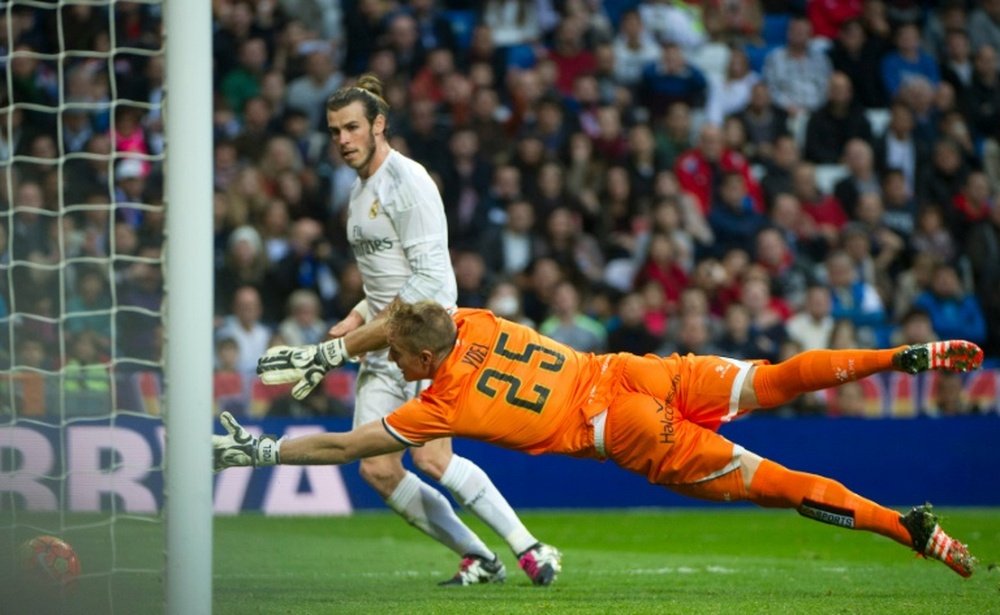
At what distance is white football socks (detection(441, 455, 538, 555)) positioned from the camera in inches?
312

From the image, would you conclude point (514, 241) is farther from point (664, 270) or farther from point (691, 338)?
point (691, 338)

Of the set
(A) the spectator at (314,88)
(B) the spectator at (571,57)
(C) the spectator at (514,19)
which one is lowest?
(A) the spectator at (314,88)

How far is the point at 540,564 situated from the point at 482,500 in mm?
439

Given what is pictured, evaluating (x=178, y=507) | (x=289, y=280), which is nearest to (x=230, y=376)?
(x=289, y=280)

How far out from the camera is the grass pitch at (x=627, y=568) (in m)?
7.00

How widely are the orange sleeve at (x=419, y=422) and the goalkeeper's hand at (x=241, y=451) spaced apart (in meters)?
0.51

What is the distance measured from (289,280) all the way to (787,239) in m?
4.82

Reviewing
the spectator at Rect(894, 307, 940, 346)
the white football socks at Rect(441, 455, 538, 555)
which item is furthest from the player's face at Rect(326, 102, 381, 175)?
the spectator at Rect(894, 307, 940, 346)

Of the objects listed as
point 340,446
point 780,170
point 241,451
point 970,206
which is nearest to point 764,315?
point 780,170

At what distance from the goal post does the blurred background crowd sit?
5956 mm

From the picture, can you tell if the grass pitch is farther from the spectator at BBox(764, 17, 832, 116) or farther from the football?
the spectator at BBox(764, 17, 832, 116)

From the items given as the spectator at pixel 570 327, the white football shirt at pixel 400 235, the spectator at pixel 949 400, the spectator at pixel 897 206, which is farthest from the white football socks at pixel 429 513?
the spectator at pixel 897 206

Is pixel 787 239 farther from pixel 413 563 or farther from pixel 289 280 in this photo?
pixel 413 563

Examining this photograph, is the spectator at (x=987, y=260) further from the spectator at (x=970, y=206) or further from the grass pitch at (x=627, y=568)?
the grass pitch at (x=627, y=568)
